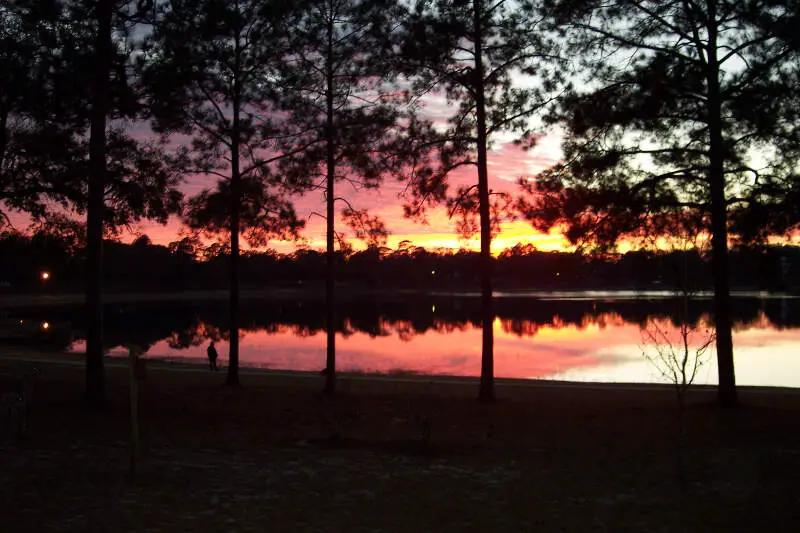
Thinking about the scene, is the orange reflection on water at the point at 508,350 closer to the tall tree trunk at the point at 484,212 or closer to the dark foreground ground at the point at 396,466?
the tall tree trunk at the point at 484,212

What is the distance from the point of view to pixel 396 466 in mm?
10117

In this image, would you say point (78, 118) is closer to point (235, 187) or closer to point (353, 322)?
point (235, 187)

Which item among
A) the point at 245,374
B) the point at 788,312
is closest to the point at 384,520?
the point at 245,374

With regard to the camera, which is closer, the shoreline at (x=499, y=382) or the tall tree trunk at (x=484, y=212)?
the tall tree trunk at (x=484, y=212)

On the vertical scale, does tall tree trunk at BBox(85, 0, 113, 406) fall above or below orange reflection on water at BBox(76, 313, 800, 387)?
above

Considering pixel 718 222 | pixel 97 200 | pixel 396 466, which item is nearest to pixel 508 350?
pixel 718 222

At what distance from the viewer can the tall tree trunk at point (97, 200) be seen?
539 inches

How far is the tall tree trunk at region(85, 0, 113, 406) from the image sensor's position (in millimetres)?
13695

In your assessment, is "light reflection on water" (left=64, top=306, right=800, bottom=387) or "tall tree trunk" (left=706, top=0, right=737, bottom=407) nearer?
"tall tree trunk" (left=706, top=0, right=737, bottom=407)

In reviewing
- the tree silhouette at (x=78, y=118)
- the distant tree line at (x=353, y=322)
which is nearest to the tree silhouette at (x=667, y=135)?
the tree silhouette at (x=78, y=118)

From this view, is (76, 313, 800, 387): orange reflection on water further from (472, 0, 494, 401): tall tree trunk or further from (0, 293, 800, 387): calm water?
(472, 0, 494, 401): tall tree trunk

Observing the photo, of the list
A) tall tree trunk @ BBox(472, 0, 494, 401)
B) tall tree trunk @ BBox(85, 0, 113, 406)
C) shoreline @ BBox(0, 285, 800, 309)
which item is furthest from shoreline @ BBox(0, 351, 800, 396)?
shoreline @ BBox(0, 285, 800, 309)

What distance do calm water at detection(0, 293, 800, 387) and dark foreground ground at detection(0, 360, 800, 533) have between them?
648cm

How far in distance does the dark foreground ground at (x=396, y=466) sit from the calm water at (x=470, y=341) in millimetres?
6476
